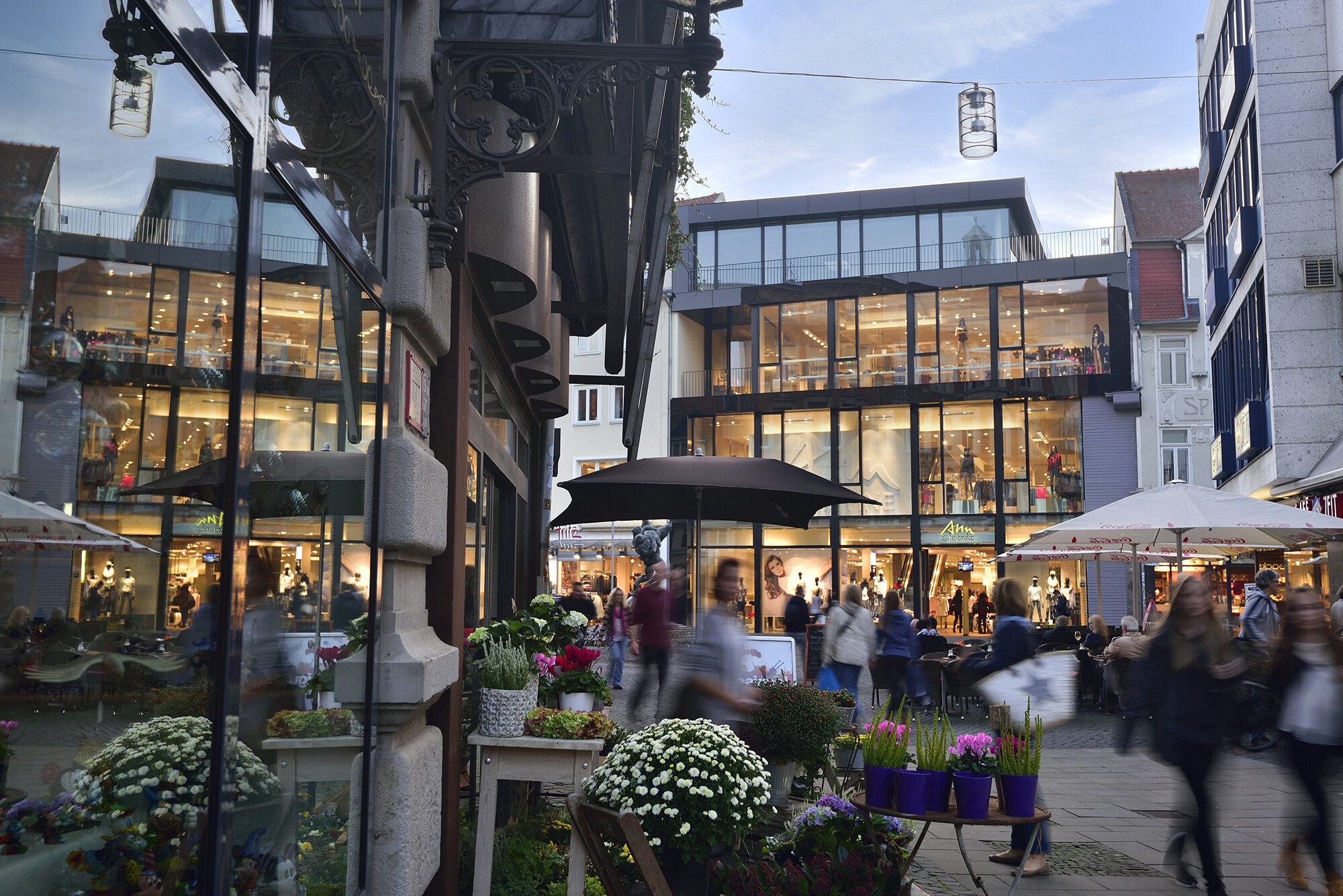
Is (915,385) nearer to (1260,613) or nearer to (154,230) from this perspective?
(1260,613)

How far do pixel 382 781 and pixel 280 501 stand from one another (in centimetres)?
141

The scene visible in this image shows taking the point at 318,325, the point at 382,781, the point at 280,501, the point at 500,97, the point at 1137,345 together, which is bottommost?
the point at 382,781

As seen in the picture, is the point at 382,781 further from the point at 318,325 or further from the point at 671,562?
the point at 671,562

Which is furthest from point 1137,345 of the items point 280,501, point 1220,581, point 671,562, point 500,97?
point 280,501

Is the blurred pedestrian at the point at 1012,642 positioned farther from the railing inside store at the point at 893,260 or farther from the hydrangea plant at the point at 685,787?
the railing inside store at the point at 893,260

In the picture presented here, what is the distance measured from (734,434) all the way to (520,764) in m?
29.1

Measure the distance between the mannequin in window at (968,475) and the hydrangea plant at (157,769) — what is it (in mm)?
30328

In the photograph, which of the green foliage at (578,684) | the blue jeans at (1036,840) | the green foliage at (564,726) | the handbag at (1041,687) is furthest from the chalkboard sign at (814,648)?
the green foliage at (564,726)

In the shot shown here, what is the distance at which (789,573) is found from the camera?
107 feet

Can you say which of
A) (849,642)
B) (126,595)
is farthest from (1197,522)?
(126,595)

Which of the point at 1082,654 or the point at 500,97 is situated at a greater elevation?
the point at 500,97

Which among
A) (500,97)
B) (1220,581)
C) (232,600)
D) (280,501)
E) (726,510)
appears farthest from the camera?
(1220,581)

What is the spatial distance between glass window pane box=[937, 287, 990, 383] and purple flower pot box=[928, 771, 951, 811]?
2806cm

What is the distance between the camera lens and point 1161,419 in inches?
1224
